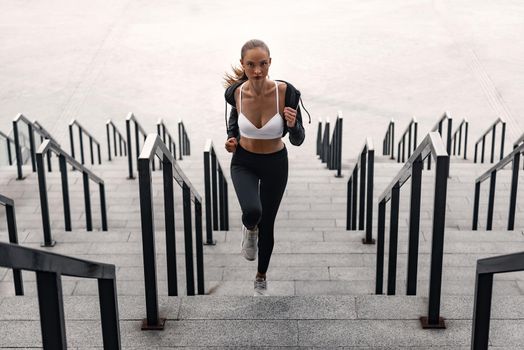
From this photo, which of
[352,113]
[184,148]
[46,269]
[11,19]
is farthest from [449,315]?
[11,19]

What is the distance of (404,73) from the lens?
46.3 feet

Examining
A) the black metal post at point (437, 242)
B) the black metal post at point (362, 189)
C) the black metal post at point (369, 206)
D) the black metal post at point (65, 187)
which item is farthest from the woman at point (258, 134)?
the black metal post at point (65, 187)

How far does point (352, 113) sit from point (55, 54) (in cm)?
622

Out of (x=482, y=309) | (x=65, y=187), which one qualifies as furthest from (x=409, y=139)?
(x=482, y=309)

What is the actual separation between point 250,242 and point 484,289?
195cm

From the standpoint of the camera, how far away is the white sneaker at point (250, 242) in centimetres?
424

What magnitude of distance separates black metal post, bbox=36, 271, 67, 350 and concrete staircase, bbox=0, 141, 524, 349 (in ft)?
4.12

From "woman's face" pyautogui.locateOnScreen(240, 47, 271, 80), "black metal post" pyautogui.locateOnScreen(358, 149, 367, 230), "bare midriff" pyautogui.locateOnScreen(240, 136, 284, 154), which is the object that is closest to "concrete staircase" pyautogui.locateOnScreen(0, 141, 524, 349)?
"black metal post" pyautogui.locateOnScreen(358, 149, 367, 230)

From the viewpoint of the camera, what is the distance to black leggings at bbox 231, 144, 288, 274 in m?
4.06

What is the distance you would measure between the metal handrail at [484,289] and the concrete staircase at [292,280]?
611 mm

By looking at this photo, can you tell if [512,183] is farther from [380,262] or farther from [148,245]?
[148,245]

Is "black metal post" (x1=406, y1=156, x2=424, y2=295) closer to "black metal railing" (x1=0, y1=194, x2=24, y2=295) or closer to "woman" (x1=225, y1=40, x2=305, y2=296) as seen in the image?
"woman" (x1=225, y1=40, x2=305, y2=296)

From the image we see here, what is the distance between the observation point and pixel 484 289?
8.08 feet

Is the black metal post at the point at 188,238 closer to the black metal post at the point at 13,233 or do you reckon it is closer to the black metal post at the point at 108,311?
the black metal post at the point at 13,233
